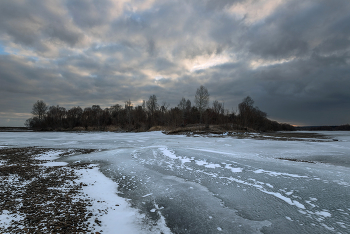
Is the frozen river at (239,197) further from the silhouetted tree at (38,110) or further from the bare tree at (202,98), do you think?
the silhouetted tree at (38,110)

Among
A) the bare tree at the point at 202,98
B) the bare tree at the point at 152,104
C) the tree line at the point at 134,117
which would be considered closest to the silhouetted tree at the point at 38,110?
the tree line at the point at 134,117

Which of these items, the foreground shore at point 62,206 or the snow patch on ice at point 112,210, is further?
the snow patch on ice at point 112,210

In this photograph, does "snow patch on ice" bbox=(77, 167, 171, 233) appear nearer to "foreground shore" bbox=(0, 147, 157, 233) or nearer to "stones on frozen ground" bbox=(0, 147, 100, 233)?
"foreground shore" bbox=(0, 147, 157, 233)

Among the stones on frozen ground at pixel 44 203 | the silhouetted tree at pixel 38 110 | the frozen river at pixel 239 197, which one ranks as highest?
the silhouetted tree at pixel 38 110

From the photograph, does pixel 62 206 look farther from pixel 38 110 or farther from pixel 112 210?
pixel 38 110

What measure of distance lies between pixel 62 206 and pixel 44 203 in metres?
0.43

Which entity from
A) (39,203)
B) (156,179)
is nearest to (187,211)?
(156,179)

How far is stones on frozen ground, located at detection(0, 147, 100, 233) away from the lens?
2.72 meters

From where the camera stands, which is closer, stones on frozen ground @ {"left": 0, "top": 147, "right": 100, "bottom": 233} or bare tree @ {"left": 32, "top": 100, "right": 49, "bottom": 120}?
stones on frozen ground @ {"left": 0, "top": 147, "right": 100, "bottom": 233}

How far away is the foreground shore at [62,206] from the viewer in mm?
2771

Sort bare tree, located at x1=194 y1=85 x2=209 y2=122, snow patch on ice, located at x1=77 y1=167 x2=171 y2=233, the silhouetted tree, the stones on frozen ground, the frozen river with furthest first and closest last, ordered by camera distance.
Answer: the silhouetted tree → bare tree, located at x1=194 y1=85 x2=209 y2=122 → the frozen river → snow patch on ice, located at x1=77 y1=167 x2=171 y2=233 → the stones on frozen ground

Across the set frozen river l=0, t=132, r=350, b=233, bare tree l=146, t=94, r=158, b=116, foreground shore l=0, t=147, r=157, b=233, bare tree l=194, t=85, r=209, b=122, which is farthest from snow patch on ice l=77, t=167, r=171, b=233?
bare tree l=146, t=94, r=158, b=116

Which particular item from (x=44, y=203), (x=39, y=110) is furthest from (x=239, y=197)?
(x=39, y=110)

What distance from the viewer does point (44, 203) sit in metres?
3.55
